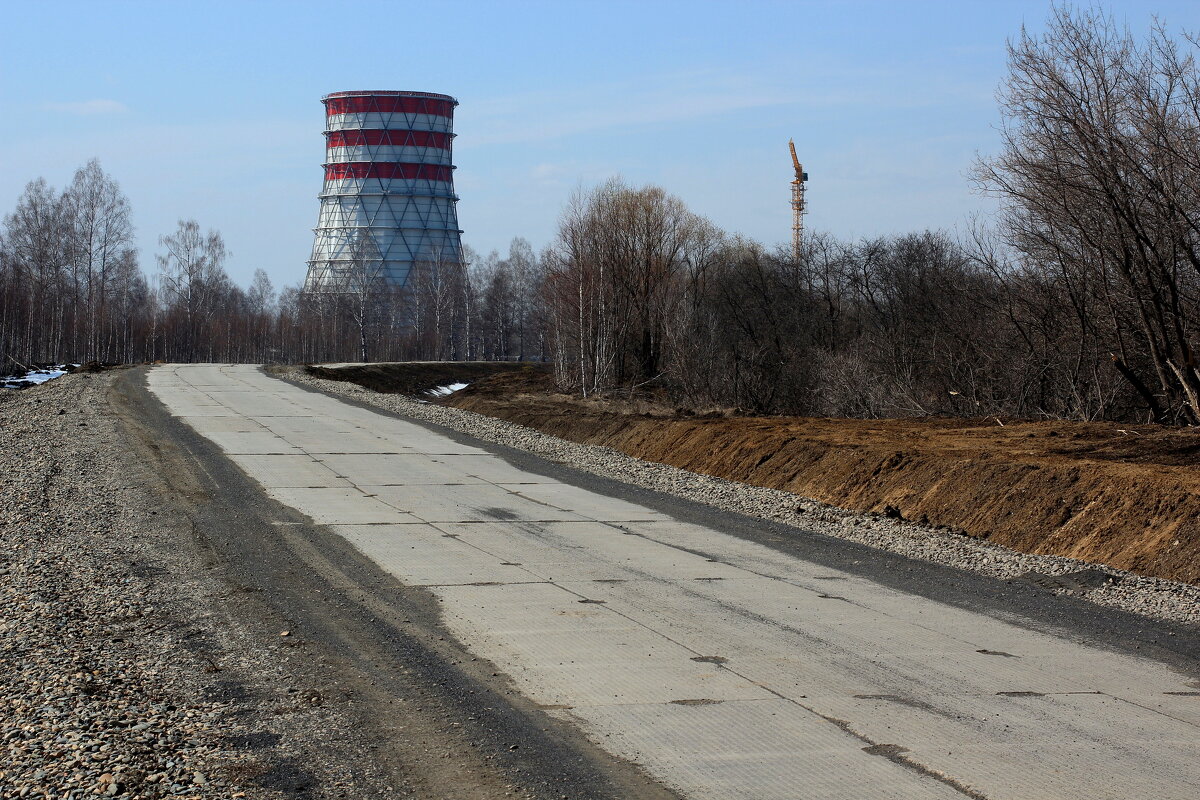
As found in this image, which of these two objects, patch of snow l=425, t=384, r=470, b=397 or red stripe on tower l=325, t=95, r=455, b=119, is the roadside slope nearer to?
patch of snow l=425, t=384, r=470, b=397

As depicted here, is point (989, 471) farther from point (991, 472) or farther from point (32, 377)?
point (32, 377)

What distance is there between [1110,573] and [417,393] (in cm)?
4460

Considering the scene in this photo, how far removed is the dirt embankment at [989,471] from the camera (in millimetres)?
11109

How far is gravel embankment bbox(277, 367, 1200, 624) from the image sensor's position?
917cm

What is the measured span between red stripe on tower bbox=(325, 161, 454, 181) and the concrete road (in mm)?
77943

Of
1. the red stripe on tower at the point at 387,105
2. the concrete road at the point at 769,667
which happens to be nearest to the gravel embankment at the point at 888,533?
the concrete road at the point at 769,667

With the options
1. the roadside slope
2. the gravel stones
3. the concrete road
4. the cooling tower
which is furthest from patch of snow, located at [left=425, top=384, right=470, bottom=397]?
the concrete road

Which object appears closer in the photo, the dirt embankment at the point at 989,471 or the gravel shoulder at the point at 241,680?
the gravel shoulder at the point at 241,680

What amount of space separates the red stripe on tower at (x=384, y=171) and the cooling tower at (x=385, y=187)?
3.1 inches

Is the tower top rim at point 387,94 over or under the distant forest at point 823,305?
over

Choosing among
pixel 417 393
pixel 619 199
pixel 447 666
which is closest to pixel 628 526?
pixel 447 666

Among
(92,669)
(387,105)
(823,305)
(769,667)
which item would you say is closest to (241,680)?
(92,669)

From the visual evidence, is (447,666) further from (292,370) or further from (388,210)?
(388,210)

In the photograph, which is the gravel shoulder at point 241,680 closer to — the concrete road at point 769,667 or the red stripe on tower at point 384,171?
the concrete road at point 769,667
